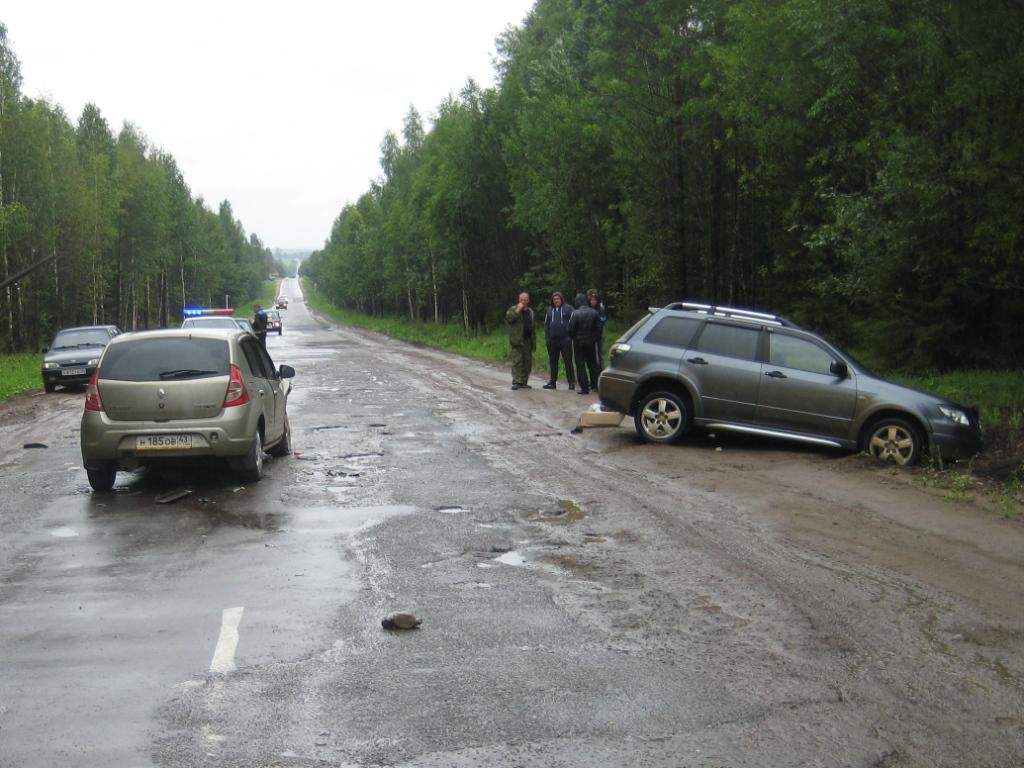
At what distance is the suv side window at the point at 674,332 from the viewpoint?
1339 cm

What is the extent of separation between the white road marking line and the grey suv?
8.15m

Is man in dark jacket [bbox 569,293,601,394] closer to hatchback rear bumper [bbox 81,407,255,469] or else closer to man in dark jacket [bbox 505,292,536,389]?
man in dark jacket [bbox 505,292,536,389]

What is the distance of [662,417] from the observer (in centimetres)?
1323

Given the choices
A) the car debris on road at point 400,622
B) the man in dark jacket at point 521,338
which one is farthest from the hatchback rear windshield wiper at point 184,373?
the man in dark jacket at point 521,338

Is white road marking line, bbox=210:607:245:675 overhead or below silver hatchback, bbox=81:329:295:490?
below

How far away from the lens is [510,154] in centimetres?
4603

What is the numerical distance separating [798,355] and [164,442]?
24.7 feet

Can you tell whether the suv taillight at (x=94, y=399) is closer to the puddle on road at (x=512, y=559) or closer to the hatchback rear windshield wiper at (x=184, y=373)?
the hatchback rear windshield wiper at (x=184, y=373)

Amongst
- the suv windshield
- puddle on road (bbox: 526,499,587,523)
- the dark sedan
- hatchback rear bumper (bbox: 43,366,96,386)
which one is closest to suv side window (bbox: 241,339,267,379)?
puddle on road (bbox: 526,499,587,523)

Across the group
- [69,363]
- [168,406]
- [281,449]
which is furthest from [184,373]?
[69,363]

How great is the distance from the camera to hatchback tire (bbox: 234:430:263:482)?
10.5m

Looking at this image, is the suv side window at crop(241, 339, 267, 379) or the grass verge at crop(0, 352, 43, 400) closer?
the suv side window at crop(241, 339, 267, 379)

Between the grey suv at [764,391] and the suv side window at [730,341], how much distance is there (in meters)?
0.01

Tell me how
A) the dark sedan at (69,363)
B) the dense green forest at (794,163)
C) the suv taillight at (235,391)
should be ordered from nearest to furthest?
the suv taillight at (235,391) → the dense green forest at (794,163) → the dark sedan at (69,363)
